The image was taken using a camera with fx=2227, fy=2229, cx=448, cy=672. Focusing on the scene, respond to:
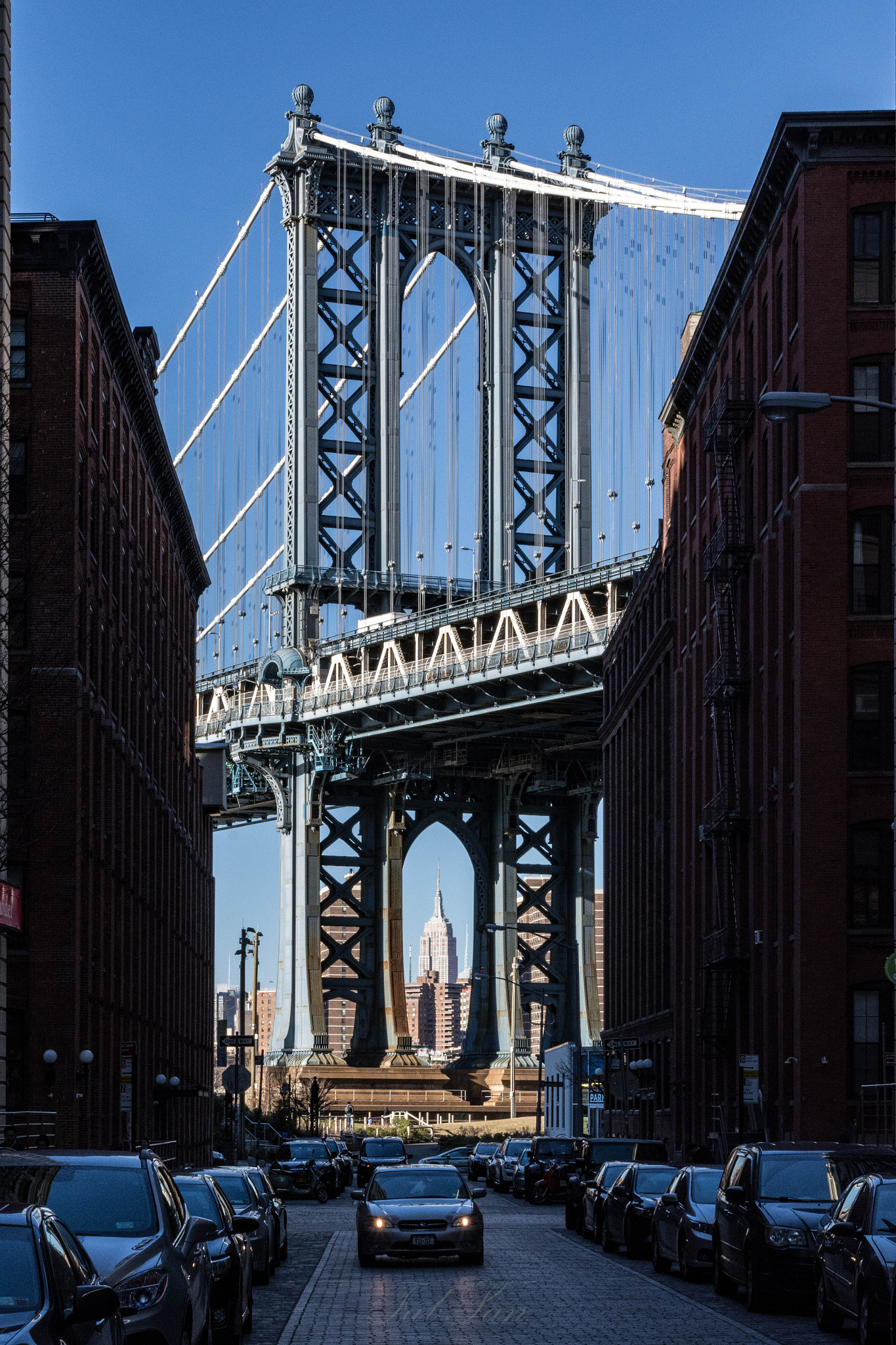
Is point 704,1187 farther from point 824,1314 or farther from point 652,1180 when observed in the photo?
point 824,1314

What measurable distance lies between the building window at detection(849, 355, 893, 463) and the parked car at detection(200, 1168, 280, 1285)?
888 inches

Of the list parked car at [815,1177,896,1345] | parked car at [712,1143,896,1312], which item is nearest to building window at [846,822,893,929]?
parked car at [712,1143,896,1312]

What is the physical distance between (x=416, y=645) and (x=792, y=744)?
53.1 meters

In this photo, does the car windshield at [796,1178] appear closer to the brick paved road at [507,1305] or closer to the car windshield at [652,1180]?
the brick paved road at [507,1305]

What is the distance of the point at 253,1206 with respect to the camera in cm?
2591

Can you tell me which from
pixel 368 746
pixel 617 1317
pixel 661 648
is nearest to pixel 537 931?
pixel 368 746

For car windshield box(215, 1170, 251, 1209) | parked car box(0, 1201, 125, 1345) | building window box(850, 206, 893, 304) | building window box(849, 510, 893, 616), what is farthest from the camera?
building window box(850, 206, 893, 304)

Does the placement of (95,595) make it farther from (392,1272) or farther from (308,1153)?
(392,1272)

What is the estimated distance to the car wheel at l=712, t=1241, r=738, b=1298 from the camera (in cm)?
2398

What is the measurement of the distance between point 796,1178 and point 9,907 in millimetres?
20099

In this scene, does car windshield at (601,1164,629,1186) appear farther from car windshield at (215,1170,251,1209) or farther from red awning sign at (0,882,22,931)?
red awning sign at (0,882,22,931)

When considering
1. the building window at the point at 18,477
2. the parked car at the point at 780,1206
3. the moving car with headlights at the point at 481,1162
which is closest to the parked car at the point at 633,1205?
the parked car at the point at 780,1206

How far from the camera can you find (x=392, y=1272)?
2830cm

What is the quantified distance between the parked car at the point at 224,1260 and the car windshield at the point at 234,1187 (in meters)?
4.99
